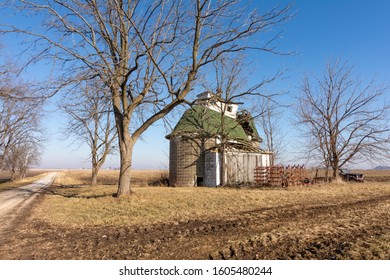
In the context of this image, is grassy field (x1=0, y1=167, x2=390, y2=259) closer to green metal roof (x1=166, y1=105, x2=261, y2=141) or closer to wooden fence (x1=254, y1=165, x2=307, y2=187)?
wooden fence (x1=254, y1=165, x2=307, y2=187)

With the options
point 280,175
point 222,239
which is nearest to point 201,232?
point 222,239

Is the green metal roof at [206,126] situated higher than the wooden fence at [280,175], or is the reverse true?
the green metal roof at [206,126]

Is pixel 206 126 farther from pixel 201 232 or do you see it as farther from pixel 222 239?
pixel 222 239

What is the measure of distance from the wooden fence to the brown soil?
39.2 feet

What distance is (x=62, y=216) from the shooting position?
10664mm

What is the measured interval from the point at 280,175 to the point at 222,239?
16171 millimetres

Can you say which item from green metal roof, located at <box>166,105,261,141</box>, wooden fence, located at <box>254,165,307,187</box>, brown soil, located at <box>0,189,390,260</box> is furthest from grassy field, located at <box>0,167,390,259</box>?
green metal roof, located at <box>166,105,261,141</box>

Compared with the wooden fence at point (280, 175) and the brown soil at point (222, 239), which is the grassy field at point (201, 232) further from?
the wooden fence at point (280, 175)

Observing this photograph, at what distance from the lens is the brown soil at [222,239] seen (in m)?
5.54

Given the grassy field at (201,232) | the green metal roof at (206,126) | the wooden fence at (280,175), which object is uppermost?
the green metal roof at (206,126)

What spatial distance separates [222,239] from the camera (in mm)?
6621

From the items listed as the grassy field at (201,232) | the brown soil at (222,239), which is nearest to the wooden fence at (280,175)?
the grassy field at (201,232)

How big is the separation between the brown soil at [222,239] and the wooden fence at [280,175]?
12.0 meters

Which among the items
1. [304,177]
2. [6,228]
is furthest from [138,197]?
[304,177]
